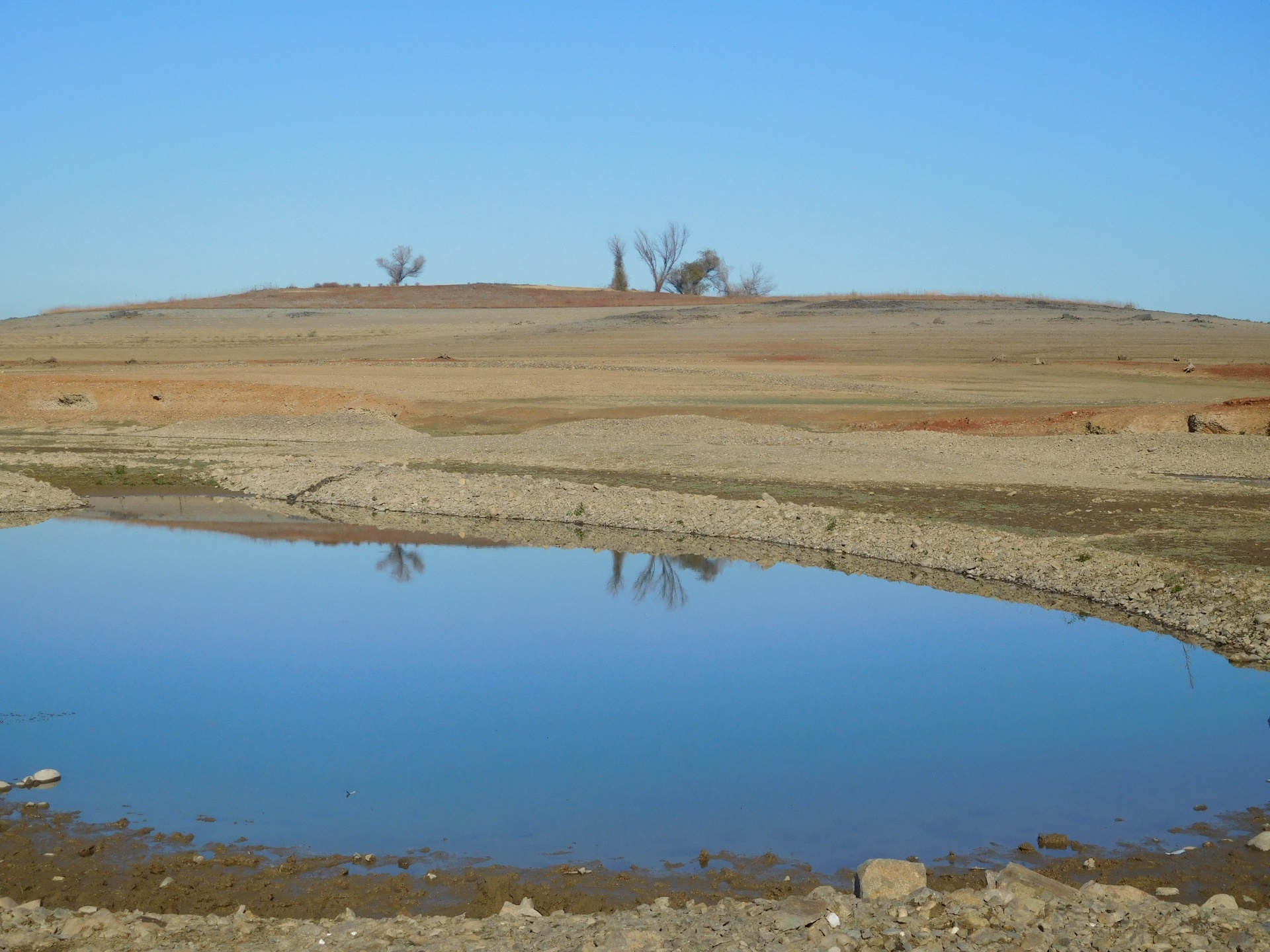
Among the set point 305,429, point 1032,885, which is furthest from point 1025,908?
point 305,429

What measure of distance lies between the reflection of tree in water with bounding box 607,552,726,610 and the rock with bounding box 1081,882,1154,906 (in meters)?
8.41

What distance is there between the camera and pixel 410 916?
19.8ft

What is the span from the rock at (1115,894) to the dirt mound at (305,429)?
2439cm

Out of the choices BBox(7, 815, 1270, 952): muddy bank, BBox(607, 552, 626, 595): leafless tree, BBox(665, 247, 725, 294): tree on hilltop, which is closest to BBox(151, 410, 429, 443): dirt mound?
BBox(607, 552, 626, 595): leafless tree

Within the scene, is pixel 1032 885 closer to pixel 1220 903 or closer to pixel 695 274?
pixel 1220 903

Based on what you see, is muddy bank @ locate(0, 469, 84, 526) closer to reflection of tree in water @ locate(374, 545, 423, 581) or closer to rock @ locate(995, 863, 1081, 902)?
reflection of tree in water @ locate(374, 545, 423, 581)

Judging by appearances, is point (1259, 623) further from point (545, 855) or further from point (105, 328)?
point (105, 328)

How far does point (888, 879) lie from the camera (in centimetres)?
609

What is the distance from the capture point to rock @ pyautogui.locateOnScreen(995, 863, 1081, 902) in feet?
19.3

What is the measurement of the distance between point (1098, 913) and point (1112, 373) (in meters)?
40.9

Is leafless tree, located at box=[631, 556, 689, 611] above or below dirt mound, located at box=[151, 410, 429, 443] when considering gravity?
below

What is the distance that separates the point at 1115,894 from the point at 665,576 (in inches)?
405

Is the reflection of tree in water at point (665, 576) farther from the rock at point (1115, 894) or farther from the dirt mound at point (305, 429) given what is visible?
the dirt mound at point (305, 429)

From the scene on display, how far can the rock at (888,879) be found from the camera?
6.03 m
